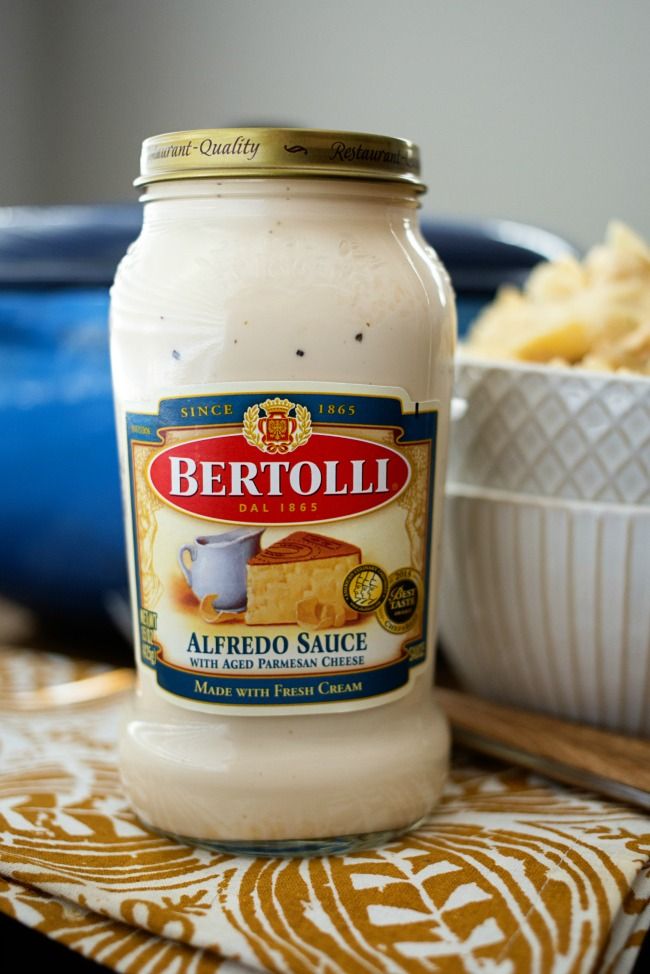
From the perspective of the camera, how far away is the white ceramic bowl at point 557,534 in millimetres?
691

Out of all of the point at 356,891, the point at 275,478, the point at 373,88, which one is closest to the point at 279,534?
the point at 275,478

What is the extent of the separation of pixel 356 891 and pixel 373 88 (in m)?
1.28

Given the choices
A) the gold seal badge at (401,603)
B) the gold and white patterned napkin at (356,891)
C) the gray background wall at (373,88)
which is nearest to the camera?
the gold and white patterned napkin at (356,891)

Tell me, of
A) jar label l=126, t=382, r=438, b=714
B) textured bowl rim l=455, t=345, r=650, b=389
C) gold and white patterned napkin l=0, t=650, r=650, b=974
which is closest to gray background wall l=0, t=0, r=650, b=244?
textured bowl rim l=455, t=345, r=650, b=389

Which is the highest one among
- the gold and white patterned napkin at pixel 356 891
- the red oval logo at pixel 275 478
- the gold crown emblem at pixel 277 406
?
the gold crown emblem at pixel 277 406

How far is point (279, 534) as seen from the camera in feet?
1.88

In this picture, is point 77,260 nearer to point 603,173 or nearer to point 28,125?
point 603,173

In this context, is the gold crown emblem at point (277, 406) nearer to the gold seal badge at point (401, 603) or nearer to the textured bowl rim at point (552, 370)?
the gold seal badge at point (401, 603)

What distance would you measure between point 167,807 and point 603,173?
3.31 ft

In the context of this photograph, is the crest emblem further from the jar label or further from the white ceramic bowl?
the white ceramic bowl

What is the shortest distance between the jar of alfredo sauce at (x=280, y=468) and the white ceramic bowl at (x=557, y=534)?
0.12m

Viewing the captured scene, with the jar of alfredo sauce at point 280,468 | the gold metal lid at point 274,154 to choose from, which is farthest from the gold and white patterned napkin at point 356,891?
the gold metal lid at point 274,154

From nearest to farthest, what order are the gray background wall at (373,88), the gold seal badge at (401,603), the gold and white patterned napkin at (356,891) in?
the gold and white patterned napkin at (356,891), the gold seal badge at (401,603), the gray background wall at (373,88)

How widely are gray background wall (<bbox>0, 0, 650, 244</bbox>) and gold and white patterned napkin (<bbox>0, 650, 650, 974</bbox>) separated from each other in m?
0.63
